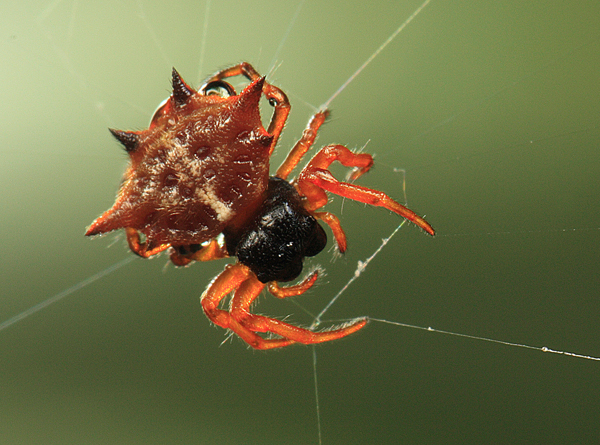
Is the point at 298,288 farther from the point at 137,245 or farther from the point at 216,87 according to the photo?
the point at 216,87

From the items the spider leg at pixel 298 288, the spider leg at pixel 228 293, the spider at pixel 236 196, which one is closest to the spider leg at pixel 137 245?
the spider at pixel 236 196

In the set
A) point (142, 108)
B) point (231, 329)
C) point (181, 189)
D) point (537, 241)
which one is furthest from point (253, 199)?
point (142, 108)

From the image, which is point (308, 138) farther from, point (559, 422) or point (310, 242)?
point (559, 422)

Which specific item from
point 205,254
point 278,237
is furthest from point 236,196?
point 205,254

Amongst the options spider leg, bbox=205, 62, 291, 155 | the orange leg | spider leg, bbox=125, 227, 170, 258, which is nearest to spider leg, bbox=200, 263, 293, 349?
the orange leg

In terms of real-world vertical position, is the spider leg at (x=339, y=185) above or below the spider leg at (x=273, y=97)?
below

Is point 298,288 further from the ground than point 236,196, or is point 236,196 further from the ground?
point 236,196

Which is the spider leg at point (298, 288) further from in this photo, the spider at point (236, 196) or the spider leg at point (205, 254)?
the spider leg at point (205, 254)

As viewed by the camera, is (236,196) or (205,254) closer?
(236,196)
